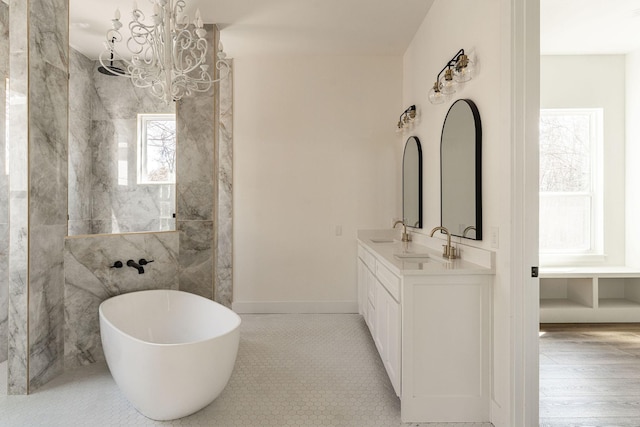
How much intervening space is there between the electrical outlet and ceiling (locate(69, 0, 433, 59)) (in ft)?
6.87

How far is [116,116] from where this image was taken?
296 centimetres

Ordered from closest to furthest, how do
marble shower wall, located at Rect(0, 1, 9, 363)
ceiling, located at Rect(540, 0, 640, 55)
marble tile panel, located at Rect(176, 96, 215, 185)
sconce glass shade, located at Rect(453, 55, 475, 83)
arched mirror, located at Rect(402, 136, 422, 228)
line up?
sconce glass shade, located at Rect(453, 55, 475, 83) < marble shower wall, located at Rect(0, 1, 9, 363) < ceiling, located at Rect(540, 0, 640, 55) < marble tile panel, located at Rect(176, 96, 215, 185) < arched mirror, located at Rect(402, 136, 422, 228)

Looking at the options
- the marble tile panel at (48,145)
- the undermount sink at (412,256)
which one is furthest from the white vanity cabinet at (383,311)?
the marble tile panel at (48,145)

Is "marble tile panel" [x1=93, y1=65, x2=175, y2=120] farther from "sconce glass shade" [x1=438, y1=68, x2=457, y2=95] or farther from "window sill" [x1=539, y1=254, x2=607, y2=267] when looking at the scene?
"window sill" [x1=539, y1=254, x2=607, y2=267]

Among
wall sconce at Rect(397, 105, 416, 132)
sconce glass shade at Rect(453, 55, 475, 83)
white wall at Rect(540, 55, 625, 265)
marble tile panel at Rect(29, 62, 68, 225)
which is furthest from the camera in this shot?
white wall at Rect(540, 55, 625, 265)

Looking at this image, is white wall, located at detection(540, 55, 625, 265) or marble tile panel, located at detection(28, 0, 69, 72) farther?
white wall, located at detection(540, 55, 625, 265)

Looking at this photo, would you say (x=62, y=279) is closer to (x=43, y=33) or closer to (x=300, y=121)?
(x=43, y=33)

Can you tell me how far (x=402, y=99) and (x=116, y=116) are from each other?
2.87 metres

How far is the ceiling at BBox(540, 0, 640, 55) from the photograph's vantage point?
10.0ft

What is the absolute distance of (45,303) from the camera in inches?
95.9

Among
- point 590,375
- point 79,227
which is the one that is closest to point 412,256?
point 590,375

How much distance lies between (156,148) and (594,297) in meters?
4.40

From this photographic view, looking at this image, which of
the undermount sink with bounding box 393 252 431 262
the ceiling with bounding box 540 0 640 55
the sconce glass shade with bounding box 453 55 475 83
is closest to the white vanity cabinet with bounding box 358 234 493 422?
the undermount sink with bounding box 393 252 431 262

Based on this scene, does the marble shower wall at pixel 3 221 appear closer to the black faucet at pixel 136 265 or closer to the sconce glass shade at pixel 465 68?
the black faucet at pixel 136 265
